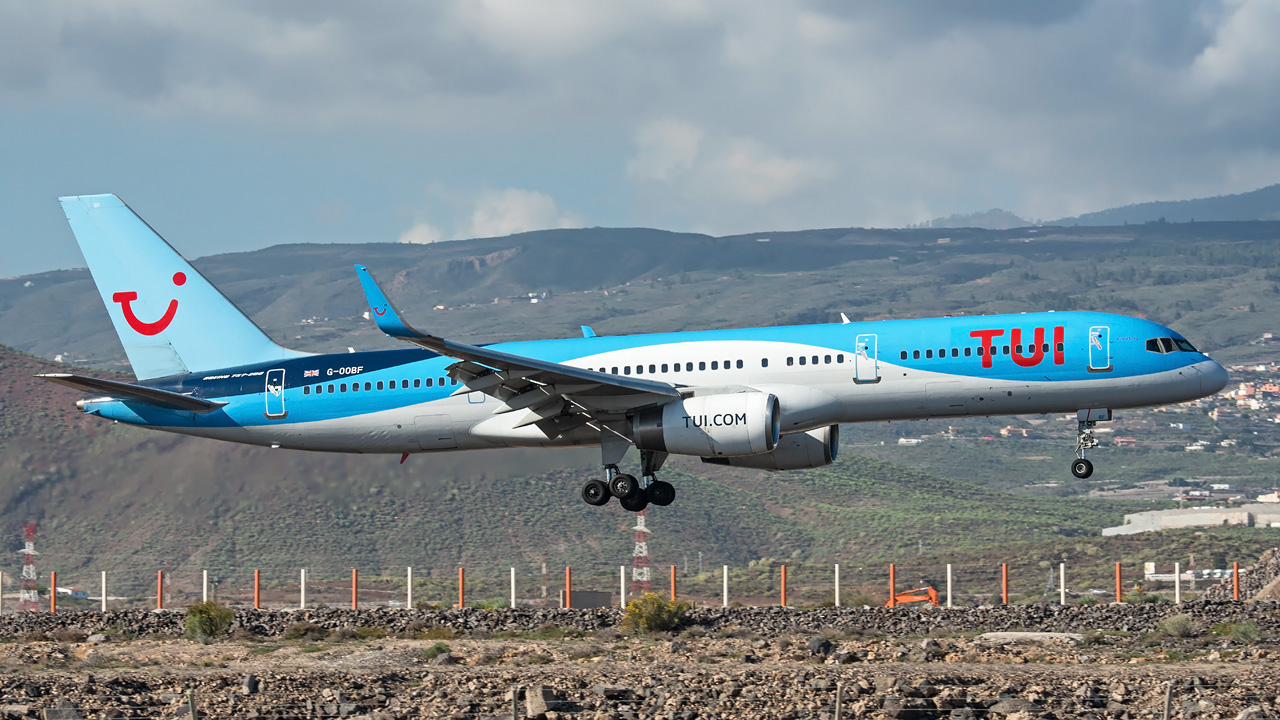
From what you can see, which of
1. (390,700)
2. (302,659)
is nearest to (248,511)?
(302,659)

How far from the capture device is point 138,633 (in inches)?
1415

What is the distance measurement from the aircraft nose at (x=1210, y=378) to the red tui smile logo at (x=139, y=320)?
93.6 ft

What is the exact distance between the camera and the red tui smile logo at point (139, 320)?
44.1 meters

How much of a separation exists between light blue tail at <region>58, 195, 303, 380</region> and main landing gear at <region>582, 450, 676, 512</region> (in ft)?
33.7

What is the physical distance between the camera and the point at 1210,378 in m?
36.6

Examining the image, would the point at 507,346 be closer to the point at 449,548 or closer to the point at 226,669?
the point at 226,669

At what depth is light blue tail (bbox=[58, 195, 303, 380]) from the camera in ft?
143

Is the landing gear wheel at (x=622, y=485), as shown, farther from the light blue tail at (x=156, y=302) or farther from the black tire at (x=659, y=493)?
the light blue tail at (x=156, y=302)

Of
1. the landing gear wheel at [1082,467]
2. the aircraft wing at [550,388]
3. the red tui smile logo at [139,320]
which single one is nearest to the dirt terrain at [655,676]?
the landing gear wheel at [1082,467]

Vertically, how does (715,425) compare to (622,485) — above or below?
above

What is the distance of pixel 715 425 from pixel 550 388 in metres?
4.27

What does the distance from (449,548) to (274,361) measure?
58.7 meters

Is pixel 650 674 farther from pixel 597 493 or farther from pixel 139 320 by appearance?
pixel 139 320

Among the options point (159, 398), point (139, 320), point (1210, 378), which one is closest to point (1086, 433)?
point (1210, 378)
